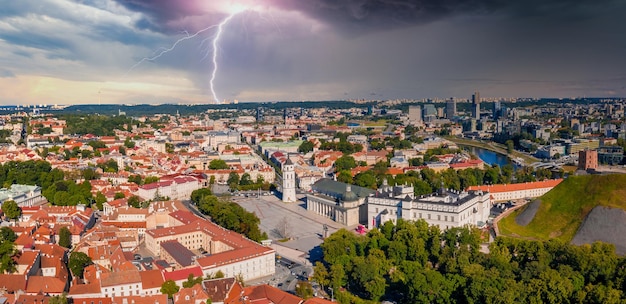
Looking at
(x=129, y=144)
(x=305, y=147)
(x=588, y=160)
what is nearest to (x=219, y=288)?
(x=588, y=160)

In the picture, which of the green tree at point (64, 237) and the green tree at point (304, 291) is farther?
the green tree at point (64, 237)

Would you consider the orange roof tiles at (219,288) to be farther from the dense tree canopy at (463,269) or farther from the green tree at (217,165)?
the green tree at (217,165)

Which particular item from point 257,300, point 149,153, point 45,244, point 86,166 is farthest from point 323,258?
point 149,153

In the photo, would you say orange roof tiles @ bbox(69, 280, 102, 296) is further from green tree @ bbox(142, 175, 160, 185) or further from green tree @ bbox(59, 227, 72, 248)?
green tree @ bbox(142, 175, 160, 185)

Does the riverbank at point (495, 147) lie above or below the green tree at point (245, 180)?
below

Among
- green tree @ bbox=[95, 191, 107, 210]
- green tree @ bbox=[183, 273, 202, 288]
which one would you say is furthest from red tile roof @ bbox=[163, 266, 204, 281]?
green tree @ bbox=[95, 191, 107, 210]

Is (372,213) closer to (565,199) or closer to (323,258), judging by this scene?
(323,258)

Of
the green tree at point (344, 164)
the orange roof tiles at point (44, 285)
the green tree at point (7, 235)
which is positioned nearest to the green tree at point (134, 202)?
the green tree at point (7, 235)
